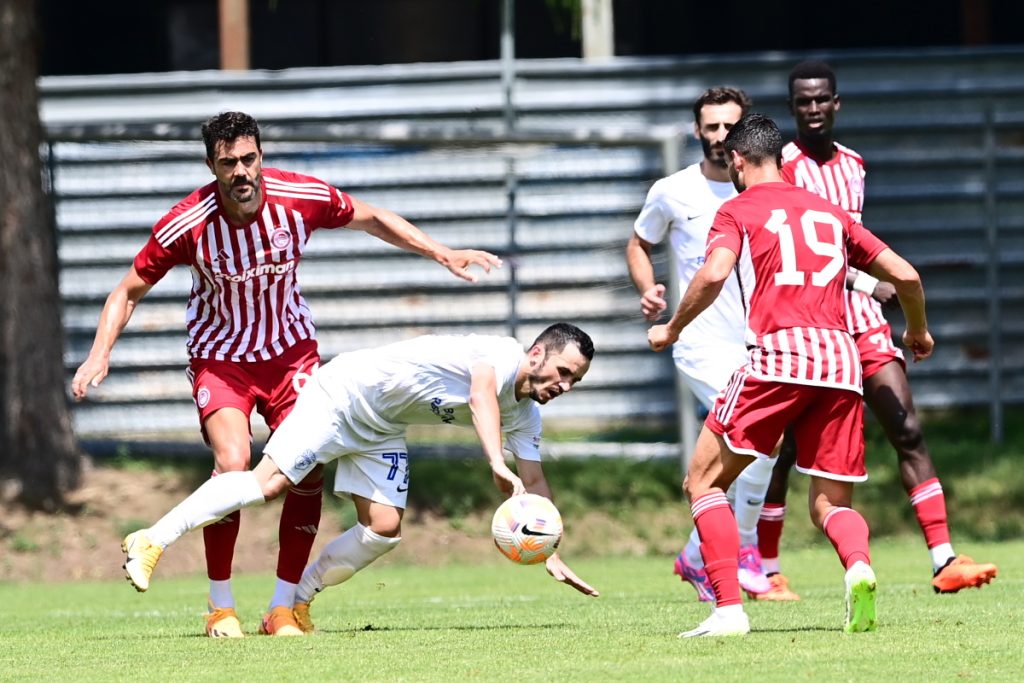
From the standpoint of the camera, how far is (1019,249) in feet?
50.6

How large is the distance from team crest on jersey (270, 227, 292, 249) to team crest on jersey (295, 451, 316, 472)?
1016mm

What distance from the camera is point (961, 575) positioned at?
25.2 feet

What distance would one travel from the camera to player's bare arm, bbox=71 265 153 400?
7.55m

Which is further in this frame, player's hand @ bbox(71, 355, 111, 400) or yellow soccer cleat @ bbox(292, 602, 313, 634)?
yellow soccer cleat @ bbox(292, 602, 313, 634)

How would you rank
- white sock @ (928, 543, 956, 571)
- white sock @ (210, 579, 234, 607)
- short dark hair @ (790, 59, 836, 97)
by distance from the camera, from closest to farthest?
white sock @ (210, 579, 234, 607), white sock @ (928, 543, 956, 571), short dark hair @ (790, 59, 836, 97)

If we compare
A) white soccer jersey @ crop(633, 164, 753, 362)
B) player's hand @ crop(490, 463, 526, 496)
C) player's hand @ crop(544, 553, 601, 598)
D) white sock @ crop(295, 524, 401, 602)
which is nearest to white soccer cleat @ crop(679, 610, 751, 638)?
player's hand @ crop(544, 553, 601, 598)

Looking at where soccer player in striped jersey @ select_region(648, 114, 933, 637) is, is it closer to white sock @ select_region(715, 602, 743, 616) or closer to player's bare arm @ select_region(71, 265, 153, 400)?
white sock @ select_region(715, 602, 743, 616)

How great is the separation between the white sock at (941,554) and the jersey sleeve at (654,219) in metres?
2.12

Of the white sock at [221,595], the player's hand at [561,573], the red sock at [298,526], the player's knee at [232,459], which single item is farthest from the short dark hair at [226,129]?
the player's hand at [561,573]

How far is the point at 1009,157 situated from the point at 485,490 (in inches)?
219

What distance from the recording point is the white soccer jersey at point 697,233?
29.3 ft

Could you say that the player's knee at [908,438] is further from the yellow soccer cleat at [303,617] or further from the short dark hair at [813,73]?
the yellow soccer cleat at [303,617]

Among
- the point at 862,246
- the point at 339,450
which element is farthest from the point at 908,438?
the point at 339,450

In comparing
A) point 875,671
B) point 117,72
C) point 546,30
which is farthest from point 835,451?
point 117,72
